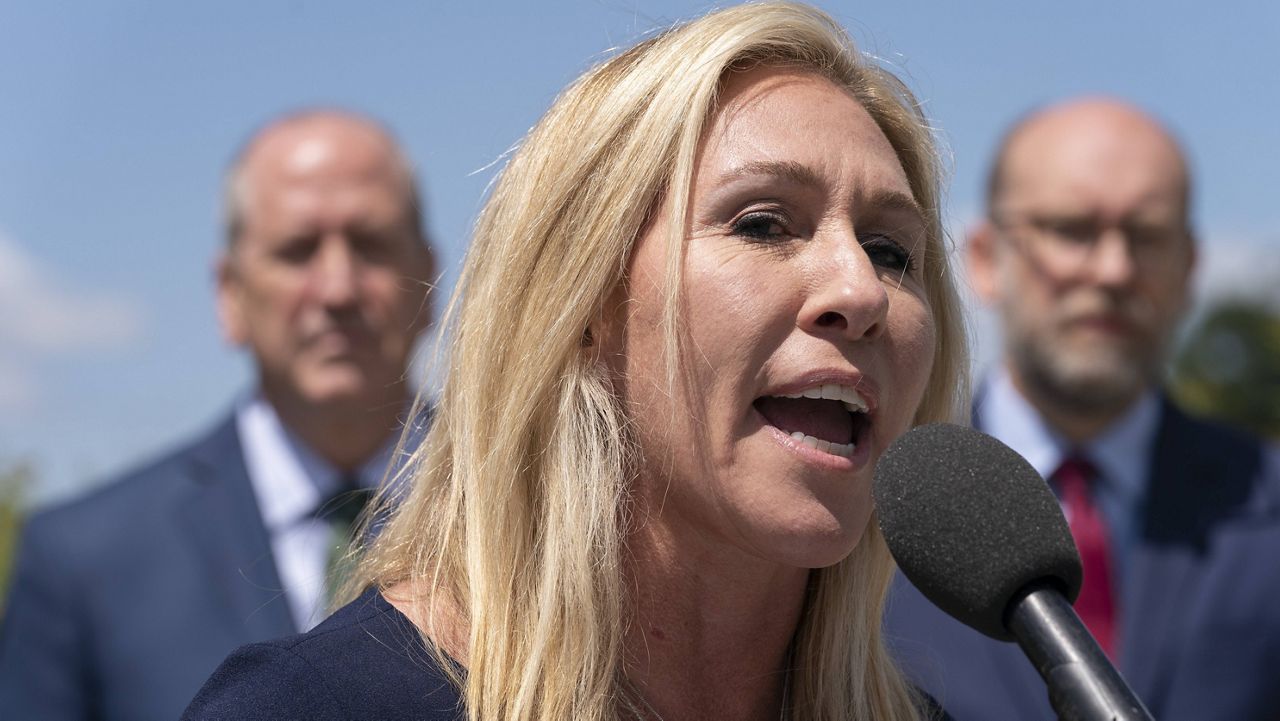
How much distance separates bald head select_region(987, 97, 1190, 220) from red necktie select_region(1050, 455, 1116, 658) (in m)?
1.09

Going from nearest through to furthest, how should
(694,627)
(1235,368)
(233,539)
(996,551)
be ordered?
(996,551) → (694,627) → (233,539) → (1235,368)

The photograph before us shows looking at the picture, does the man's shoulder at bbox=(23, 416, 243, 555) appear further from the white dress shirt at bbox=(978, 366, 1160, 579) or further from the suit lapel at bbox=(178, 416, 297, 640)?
the white dress shirt at bbox=(978, 366, 1160, 579)

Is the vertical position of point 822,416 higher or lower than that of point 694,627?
higher

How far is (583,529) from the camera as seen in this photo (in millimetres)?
Result: 2541

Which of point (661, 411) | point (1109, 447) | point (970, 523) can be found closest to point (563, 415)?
point (661, 411)

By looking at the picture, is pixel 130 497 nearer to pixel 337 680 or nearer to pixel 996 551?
pixel 337 680

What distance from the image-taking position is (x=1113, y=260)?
5.45 metres

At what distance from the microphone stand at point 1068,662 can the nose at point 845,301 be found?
0.66m

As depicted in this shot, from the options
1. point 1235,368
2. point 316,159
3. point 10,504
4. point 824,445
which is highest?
point 824,445

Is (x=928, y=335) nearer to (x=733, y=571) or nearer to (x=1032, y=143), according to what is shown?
(x=733, y=571)

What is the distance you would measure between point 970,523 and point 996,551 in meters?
0.10

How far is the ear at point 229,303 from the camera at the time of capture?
5492 millimetres

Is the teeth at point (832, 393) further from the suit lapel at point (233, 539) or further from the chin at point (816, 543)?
the suit lapel at point (233, 539)

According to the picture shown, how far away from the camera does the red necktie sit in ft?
15.9
